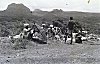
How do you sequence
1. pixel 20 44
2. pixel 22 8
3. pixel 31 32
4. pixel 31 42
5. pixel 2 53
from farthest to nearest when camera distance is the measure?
1. pixel 22 8
2. pixel 31 32
3. pixel 31 42
4. pixel 20 44
5. pixel 2 53

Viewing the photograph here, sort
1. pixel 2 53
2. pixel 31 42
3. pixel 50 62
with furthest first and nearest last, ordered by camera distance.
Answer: pixel 31 42
pixel 2 53
pixel 50 62

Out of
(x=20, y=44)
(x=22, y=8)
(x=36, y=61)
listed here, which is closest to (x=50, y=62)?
(x=36, y=61)

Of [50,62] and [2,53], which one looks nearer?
[50,62]

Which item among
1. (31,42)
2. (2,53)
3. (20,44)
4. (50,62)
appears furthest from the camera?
(31,42)

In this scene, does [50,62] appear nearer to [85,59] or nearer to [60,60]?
[60,60]

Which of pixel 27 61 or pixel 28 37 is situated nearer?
pixel 27 61

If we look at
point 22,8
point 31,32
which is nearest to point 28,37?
point 31,32

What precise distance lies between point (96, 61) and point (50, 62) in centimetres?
214

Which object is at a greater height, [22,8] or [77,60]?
[77,60]

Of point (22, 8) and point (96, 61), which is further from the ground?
point (96, 61)

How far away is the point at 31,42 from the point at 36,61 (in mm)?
7740

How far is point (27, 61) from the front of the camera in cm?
1456

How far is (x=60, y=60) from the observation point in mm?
14789

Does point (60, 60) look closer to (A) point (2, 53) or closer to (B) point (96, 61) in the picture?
(B) point (96, 61)
